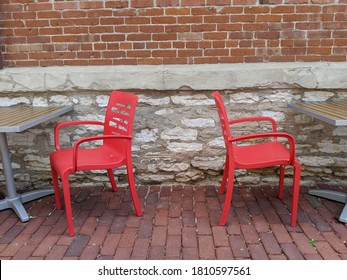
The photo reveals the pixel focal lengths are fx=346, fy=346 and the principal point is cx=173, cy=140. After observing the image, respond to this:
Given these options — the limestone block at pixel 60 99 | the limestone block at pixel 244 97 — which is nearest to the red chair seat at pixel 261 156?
the limestone block at pixel 244 97

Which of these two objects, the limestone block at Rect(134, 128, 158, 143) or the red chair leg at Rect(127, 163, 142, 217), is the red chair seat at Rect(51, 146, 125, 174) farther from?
the limestone block at Rect(134, 128, 158, 143)

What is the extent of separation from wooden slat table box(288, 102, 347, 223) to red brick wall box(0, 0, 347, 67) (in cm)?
48

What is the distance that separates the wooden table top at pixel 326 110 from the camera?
2.52 metres

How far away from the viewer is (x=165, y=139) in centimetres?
352

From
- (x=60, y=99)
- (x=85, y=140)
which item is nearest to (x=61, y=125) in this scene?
(x=60, y=99)

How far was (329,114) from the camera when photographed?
2.71 m

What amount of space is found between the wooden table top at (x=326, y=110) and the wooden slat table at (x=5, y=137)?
2185 millimetres

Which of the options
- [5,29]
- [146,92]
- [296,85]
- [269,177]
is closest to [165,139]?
[146,92]

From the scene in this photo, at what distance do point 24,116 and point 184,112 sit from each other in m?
1.47

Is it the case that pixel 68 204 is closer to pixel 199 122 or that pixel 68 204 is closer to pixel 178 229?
pixel 178 229

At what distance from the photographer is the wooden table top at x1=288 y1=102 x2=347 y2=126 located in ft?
8.27

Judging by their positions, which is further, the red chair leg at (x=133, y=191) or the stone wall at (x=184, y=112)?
the stone wall at (x=184, y=112)

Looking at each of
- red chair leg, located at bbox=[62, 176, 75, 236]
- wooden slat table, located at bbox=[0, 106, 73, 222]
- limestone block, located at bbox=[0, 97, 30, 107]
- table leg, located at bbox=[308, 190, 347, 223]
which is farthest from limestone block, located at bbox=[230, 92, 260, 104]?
limestone block, located at bbox=[0, 97, 30, 107]

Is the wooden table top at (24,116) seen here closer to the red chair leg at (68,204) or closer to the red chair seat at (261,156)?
the red chair leg at (68,204)
